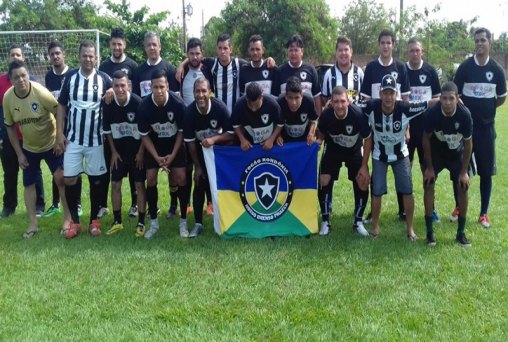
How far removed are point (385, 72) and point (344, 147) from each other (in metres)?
1.13

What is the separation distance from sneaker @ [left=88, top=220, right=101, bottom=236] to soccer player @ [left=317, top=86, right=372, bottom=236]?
111 inches

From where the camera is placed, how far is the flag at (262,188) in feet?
20.9

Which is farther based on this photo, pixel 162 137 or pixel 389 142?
pixel 162 137

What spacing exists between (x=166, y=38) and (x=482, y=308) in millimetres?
23164

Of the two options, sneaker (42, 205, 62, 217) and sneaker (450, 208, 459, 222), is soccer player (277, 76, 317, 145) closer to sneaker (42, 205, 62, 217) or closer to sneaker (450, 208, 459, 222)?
sneaker (450, 208, 459, 222)

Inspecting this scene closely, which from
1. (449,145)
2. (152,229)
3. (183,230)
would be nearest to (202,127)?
(183,230)

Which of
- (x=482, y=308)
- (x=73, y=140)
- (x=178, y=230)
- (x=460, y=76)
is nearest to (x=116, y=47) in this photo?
(x=73, y=140)

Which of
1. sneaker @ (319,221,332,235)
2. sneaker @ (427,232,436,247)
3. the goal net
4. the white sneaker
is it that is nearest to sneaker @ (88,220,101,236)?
the white sneaker

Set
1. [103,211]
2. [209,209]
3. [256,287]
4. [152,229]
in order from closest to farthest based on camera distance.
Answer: [256,287]
[152,229]
[209,209]
[103,211]

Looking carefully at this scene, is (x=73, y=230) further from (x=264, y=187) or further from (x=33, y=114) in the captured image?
(x=264, y=187)

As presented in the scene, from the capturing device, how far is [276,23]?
3139cm

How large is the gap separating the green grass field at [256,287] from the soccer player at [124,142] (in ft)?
1.64

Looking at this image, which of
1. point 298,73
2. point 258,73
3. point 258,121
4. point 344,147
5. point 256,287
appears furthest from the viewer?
point 258,73

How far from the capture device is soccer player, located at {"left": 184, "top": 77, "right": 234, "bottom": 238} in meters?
6.13
